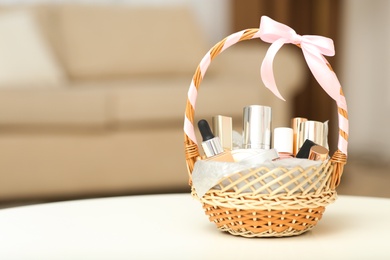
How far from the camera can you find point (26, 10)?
2.97 meters

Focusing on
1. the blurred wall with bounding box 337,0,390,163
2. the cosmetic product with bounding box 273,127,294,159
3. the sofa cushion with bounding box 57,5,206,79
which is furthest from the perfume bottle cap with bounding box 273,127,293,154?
the blurred wall with bounding box 337,0,390,163

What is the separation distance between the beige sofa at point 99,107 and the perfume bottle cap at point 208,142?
5.47ft

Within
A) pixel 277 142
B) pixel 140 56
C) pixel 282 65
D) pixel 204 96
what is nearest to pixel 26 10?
pixel 140 56

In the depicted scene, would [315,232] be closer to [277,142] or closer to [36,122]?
[277,142]

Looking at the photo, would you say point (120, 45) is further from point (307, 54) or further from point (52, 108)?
point (307, 54)

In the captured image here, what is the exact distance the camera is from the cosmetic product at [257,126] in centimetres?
83

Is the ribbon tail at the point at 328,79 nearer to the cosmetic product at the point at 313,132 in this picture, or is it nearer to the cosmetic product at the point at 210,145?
the cosmetic product at the point at 313,132

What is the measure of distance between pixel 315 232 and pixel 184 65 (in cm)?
223

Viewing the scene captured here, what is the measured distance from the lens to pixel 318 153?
807 mm

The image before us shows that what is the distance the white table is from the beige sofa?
4.72ft

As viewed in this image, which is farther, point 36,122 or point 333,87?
point 36,122

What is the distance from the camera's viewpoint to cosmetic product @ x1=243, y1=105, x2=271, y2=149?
2.72 ft

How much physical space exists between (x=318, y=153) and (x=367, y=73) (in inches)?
131

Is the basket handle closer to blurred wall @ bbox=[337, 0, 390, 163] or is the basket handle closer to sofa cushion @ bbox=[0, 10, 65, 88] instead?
sofa cushion @ bbox=[0, 10, 65, 88]
